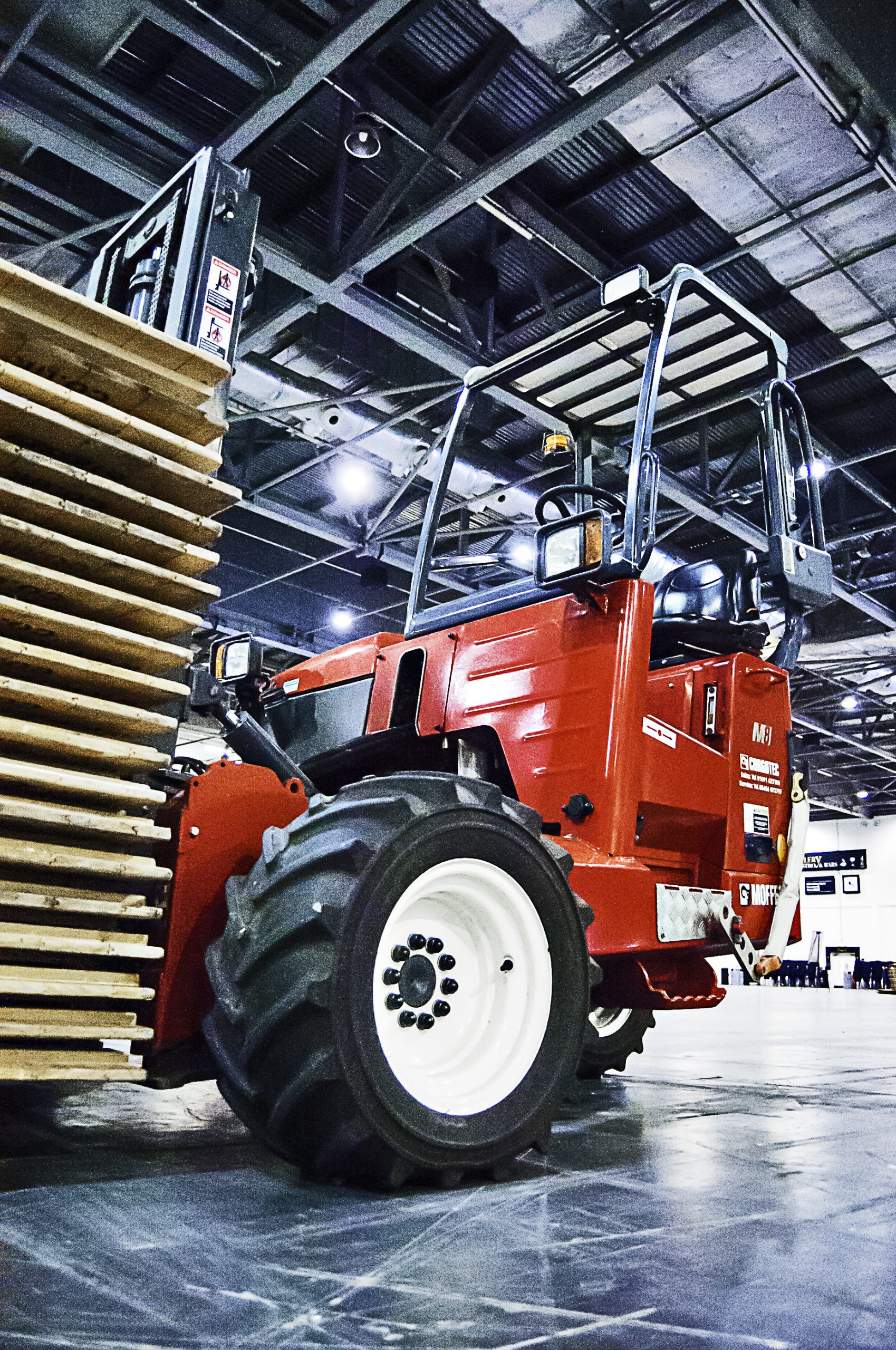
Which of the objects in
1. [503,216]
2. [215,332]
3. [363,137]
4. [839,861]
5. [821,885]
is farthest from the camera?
[821,885]

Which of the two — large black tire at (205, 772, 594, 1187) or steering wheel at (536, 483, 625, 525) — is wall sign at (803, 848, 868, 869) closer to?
steering wheel at (536, 483, 625, 525)

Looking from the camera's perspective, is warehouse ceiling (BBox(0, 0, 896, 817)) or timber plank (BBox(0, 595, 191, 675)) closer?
timber plank (BBox(0, 595, 191, 675))

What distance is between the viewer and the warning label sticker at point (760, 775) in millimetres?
4637

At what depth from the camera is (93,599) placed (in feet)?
8.62

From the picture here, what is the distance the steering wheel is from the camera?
3.96 metres

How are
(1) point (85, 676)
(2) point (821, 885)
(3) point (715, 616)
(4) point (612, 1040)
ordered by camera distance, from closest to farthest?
(1) point (85, 676), (3) point (715, 616), (4) point (612, 1040), (2) point (821, 885)

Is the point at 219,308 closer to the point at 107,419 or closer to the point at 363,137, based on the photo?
the point at 107,419

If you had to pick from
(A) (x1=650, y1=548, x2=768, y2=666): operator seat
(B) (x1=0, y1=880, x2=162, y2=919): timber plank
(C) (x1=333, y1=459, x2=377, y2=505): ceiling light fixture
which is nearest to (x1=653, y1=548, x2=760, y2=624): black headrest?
(A) (x1=650, y1=548, x2=768, y2=666): operator seat

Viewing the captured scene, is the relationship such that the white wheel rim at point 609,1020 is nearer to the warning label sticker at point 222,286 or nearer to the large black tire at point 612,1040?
the large black tire at point 612,1040

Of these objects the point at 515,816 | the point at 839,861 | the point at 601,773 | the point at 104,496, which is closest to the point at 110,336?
the point at 104,496

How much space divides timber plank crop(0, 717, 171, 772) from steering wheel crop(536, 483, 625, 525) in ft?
5.88

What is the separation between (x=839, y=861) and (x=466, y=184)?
105 feet

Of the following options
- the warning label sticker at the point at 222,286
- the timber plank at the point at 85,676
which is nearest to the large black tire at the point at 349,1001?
the timber plank at the point at 85,676

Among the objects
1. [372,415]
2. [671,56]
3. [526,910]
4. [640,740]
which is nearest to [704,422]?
[372,415]
